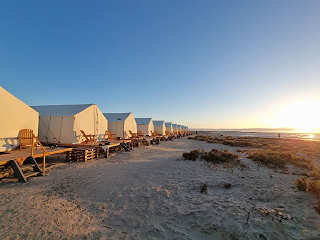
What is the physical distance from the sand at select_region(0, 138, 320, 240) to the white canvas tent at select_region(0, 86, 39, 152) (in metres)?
4.68

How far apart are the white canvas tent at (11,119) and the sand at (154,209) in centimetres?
468

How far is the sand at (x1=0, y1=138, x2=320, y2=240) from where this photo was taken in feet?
Answer: 9.53

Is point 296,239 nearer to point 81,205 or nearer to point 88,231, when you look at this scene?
point 88,231

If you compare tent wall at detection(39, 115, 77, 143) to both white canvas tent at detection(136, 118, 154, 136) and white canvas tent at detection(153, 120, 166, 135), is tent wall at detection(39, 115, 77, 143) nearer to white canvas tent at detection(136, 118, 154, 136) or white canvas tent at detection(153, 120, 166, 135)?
white canvas tent at detection(136, 118, 154, 136)

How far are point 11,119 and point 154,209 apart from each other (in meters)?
10.7

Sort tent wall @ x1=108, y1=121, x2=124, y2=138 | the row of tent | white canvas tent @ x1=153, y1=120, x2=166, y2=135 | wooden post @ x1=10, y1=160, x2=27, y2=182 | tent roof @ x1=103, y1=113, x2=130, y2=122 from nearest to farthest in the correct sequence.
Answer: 1. wooden post @ x1=10, y1=160, x2=27, y2=182
2. the row of tent
3. tent wall @ x1=108, y1=121, x2=124, y2=138
4. tent roof @ x1=103, y1=113, x2=130, y2=122
5. white canvas tent @ x1=153, y1=120, x2=166, y2=135

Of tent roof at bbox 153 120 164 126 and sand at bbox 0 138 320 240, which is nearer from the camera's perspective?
sand at bbox 0 138 320 240

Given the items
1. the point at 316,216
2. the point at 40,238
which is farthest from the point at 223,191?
the point at 40,238

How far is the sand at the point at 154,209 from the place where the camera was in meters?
2.90

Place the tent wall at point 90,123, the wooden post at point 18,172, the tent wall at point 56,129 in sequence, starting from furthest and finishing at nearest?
the tent wall at point 90,123 < the tent wall at point 56,129 < the wooden post at point 18,172

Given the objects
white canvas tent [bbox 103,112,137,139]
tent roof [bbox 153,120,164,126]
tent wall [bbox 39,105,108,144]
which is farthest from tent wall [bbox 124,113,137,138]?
tent roof [bbox 153,120,164,126]

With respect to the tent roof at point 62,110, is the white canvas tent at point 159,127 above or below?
below

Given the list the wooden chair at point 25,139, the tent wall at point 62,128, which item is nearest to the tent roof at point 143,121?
the tent wall at point 62,128

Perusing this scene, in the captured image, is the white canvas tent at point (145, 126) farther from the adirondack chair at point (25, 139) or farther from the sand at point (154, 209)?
the sand at point (154, 209)
